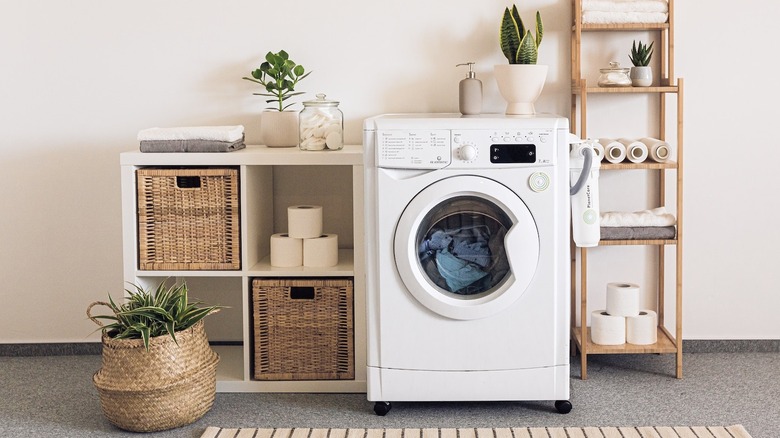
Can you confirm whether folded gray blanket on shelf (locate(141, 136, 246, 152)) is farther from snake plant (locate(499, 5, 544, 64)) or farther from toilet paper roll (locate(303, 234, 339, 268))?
snake plant (locate(499, 5, 544, 64))

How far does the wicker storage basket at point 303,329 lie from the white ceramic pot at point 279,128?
1.68 feet

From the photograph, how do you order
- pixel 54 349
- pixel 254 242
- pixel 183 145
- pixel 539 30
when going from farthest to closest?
pixel 54 349 < pixel 539 30 < pixel 254 242 < pixel 183 145

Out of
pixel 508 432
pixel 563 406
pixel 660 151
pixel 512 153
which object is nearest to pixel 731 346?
pixel 660 151

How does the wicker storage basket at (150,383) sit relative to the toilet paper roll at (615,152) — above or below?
below

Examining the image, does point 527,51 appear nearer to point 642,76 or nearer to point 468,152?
point 642,76

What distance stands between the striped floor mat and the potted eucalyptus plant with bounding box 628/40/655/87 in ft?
3.77

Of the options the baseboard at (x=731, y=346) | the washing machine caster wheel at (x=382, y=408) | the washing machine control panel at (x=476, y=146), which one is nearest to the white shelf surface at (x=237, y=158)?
the washing machine control panel at (x=476, y=146)

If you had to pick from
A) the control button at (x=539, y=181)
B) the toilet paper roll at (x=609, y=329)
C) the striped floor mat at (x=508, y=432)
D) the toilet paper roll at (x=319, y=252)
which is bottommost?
the striped floor mat at (x=508, y=432)

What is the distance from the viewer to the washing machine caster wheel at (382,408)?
277 cm

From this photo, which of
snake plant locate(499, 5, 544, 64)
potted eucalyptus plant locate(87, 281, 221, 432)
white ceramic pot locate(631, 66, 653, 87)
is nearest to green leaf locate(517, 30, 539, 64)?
snake plant locate(499, 5, 544, 64)

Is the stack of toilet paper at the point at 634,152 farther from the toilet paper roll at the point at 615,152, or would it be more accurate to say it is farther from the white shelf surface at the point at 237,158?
→ the white shelf surface at the point at 237,158

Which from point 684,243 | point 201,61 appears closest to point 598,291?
point 684,243

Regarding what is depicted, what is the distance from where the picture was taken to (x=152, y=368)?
2611mm

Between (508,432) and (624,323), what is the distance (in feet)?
2.47
